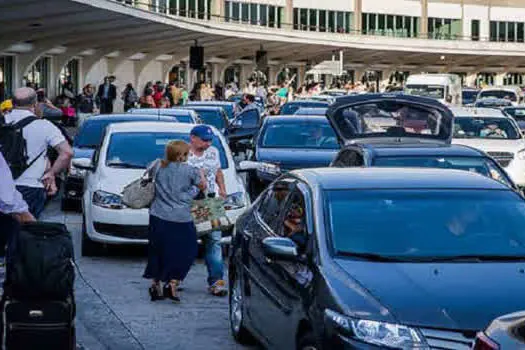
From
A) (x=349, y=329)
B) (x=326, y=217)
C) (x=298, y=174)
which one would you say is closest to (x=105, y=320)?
(x=298, y=174)

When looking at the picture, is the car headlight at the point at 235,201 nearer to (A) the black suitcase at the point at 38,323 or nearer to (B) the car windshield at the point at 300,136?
(B) the car windshield at the point at 300,136

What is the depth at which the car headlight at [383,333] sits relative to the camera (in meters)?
6.80

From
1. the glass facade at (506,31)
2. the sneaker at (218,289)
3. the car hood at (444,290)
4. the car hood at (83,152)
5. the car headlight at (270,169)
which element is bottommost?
the sneaker at (218,289)

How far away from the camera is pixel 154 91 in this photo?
4459cm

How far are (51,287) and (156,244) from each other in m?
3.65

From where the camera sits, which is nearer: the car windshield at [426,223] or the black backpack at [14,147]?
the car windshield at [426,223]

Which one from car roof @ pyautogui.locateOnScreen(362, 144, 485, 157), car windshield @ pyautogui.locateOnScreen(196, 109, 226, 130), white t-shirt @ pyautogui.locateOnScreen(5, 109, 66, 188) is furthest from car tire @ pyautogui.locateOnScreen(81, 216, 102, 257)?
car windshield @ pyautogui.locateOnScreen(196, 109, 226, 130)

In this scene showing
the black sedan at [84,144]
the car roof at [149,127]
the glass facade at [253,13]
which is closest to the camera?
the car roof at [149,127]

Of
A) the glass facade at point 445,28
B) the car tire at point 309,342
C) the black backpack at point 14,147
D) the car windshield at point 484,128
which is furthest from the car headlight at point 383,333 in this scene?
the glass facade at point 445,28

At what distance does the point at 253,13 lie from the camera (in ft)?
284

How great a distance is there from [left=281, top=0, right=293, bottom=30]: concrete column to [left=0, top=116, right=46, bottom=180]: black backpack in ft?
A: 263

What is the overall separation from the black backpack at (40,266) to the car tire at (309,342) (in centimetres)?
159

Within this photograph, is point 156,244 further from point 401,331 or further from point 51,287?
point 401,331

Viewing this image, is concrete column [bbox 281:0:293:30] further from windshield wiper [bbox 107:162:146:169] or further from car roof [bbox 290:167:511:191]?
car roof [bbox 290:167:511:191]
